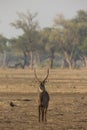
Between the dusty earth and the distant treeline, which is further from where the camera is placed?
the distant treeline

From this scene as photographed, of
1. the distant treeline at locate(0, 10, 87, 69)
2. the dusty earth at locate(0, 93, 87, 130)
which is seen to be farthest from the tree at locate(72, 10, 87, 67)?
the dusty earth at locate(0, 93, 87, 130)

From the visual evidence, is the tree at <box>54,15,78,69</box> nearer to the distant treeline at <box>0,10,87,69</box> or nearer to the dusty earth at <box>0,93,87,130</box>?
the distant treeline at <box>0,10,87,69</box>

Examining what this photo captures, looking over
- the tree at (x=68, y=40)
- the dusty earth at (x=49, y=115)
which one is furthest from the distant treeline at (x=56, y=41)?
the dusty earth at (x=49, y=115)

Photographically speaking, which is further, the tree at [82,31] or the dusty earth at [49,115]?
the tree at [82,31]

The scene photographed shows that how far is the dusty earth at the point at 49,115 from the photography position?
15175 mm

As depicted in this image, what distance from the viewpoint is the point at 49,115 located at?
18.0 m

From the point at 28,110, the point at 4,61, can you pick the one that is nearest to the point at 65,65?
the point at 4,61

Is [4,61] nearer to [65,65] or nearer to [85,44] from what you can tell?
[65,65]

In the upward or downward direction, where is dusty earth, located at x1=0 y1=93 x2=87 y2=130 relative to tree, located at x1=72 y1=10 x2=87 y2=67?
downward

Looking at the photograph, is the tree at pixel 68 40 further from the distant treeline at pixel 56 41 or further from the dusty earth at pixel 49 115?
the dusty earth at pixel 49 115

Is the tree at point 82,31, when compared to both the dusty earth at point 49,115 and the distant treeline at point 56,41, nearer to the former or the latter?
the distant treeline at point 56,41

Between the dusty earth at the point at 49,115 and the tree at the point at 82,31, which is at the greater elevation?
the tree at the point at 82,31

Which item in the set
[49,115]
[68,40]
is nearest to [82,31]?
[68,40]

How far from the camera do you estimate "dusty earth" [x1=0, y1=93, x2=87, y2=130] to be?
15175 millimetres
